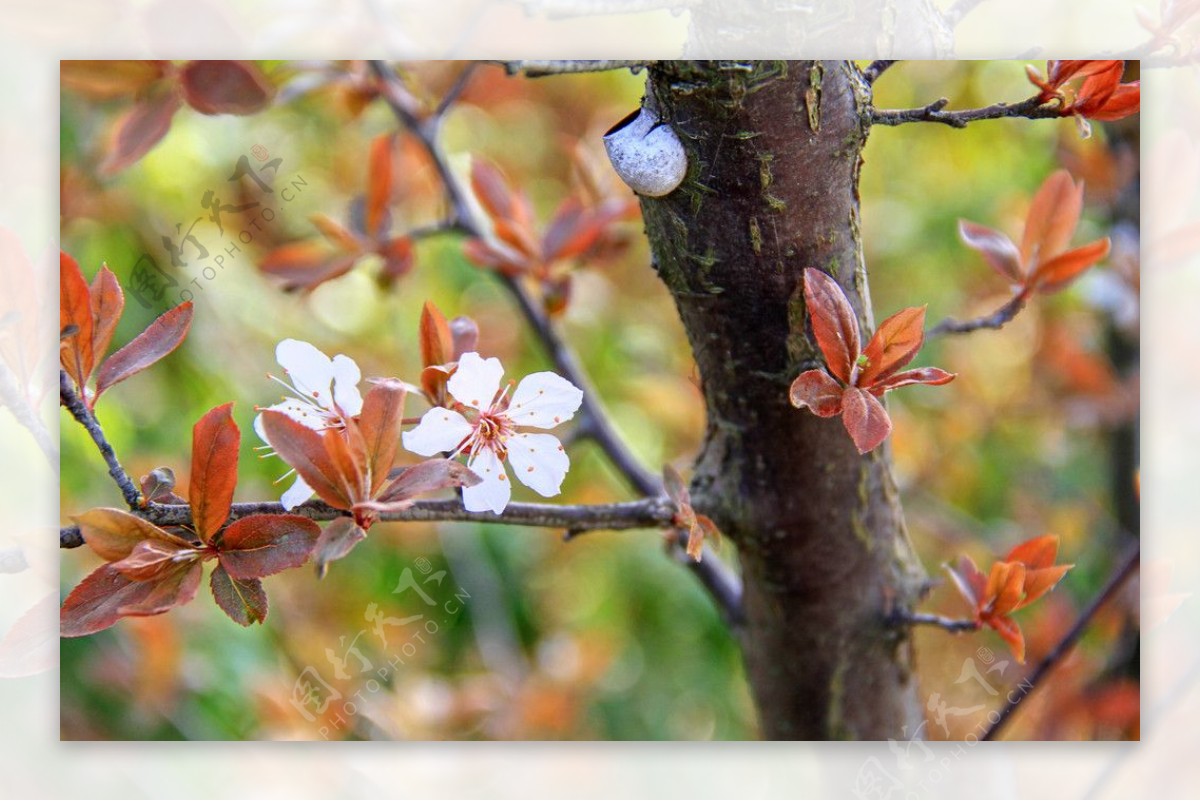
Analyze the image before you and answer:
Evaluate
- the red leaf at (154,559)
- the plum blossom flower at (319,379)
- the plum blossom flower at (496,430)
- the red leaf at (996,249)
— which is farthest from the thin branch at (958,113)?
the red leaf at (154,559)

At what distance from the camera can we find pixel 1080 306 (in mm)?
1273

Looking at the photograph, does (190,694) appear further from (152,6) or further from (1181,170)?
(1181,170)

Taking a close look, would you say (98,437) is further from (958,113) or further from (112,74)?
(958,113)

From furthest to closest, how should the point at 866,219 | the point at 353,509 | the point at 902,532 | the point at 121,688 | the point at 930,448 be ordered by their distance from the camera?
the point at 866,219
the point at 930,448
the point at 121,688
the point at 902,532
the point at 353,509

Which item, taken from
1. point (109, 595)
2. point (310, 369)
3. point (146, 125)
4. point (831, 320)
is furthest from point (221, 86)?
point (831, 320)

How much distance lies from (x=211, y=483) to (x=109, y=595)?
0.09 meters

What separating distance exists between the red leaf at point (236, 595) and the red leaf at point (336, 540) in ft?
0.18

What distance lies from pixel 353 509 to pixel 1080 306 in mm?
1116

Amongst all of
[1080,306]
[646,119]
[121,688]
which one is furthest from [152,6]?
[1080,306]

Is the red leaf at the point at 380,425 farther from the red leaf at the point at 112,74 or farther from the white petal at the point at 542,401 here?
the red leaf at the point at 112,74

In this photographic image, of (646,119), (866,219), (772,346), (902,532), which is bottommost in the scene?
(902,532)

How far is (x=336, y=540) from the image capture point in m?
0.47

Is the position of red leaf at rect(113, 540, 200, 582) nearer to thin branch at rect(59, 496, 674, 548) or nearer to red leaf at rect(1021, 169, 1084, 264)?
thin branch at rect(59, 496, 674, 548)

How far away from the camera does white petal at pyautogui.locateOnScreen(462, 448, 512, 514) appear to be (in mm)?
526
